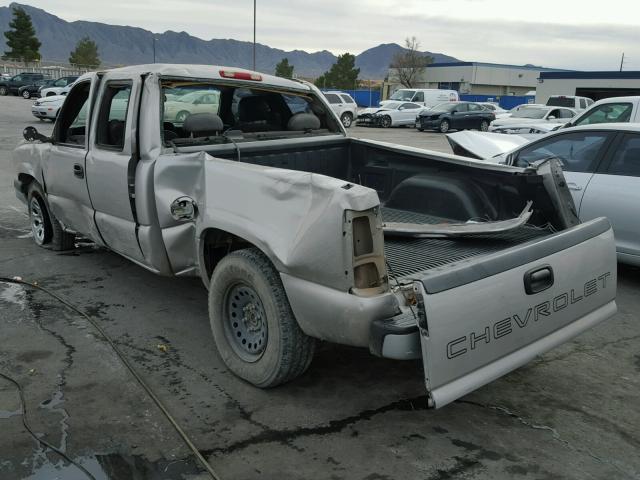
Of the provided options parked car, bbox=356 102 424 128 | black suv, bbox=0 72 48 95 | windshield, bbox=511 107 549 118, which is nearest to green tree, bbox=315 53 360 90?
black suv, bbox=0 72 48 95

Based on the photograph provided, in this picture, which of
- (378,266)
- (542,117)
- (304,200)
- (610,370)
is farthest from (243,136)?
(542,117)

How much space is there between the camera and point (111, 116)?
16.1ft

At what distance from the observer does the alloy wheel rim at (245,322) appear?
11.6 ft

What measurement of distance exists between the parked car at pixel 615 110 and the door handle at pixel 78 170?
7750 millimetres

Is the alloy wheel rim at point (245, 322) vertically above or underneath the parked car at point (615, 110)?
underneath

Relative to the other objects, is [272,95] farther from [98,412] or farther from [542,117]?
[542,117]

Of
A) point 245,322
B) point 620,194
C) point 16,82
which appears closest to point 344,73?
point 16,82

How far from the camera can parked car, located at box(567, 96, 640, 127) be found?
9578 mm

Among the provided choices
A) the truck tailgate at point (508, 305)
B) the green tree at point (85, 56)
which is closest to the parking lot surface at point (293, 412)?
the truck tailgate at point (508, 305)

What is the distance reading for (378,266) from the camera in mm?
2938

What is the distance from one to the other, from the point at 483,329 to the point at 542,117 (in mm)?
20668

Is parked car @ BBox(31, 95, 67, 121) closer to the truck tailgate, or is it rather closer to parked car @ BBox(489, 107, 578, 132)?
parked car @ BBox(489, 107, 578, 132)

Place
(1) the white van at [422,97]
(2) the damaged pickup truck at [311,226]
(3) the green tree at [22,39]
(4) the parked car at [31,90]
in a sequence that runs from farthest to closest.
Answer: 1. (3) the green tree at [22,39]
2. (4) the parked car at [31,90]
3. (1) the white van at [422,97]
4. (2) the damaged pickup truck at [311,226]

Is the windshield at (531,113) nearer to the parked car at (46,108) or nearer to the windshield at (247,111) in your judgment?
the parked car at (46,108)
